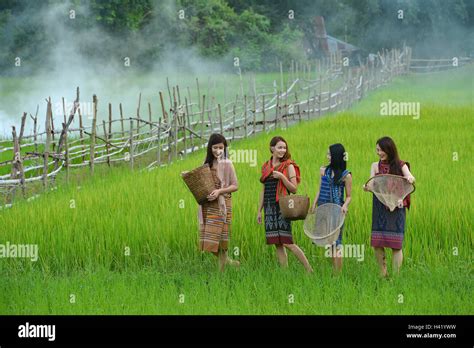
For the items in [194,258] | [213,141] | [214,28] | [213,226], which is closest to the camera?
[213,141]

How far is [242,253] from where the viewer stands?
10234mm

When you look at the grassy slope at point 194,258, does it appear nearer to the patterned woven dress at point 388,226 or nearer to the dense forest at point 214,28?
the patterned woven dress at point 388,226

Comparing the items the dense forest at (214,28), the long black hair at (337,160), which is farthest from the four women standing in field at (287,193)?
the dense forest at (214,28)

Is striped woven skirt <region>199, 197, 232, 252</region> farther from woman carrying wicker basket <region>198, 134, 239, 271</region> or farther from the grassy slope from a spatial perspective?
the grassy slope

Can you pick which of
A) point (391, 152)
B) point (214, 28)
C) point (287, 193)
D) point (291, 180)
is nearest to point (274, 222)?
point (287, 193)

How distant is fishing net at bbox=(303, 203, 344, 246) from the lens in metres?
8.89

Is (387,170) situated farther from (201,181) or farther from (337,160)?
(201,181)

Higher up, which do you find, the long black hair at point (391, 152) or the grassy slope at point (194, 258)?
the long black hair at point (391, 152)

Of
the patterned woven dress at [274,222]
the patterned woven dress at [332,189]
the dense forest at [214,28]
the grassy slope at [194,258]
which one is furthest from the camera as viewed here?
the dense forest at [214,28]

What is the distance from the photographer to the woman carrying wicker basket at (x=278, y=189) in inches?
354

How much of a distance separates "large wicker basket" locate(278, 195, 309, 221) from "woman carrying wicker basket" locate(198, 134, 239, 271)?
0.48m

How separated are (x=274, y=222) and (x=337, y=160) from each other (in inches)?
29.4

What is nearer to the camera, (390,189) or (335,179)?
(390,189)

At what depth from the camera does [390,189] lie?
879cm
